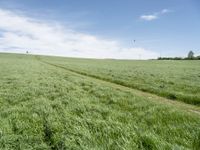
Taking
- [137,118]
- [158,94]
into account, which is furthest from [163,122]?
[158,94]

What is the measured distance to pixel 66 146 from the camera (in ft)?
15.2

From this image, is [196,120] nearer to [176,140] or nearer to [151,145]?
[176,140]

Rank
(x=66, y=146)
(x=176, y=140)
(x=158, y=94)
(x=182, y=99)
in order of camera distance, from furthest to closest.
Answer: (x=158, y=94), (x=182, y=99), (x=176, y=140), (x=66, y=146)

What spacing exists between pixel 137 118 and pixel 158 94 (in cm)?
729

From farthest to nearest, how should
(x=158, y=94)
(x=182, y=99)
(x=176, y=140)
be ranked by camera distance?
(x=158, y=94), (x=182, y=99), (x=176, y=140)

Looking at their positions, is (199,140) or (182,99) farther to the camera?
(182,99)

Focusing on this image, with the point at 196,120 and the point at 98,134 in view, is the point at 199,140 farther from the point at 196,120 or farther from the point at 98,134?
the point at 98,134

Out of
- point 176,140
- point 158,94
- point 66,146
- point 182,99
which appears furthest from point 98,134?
point 158,94

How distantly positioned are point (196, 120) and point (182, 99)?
17.7 ft

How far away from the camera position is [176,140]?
493 cm

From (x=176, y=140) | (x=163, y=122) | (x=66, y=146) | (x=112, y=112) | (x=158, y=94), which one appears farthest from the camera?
(x=158, y=94)

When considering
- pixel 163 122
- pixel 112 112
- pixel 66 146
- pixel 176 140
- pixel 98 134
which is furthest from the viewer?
pixel 112 112

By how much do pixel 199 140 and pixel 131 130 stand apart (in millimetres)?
1698

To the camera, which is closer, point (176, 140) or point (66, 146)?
point (66, 146)
